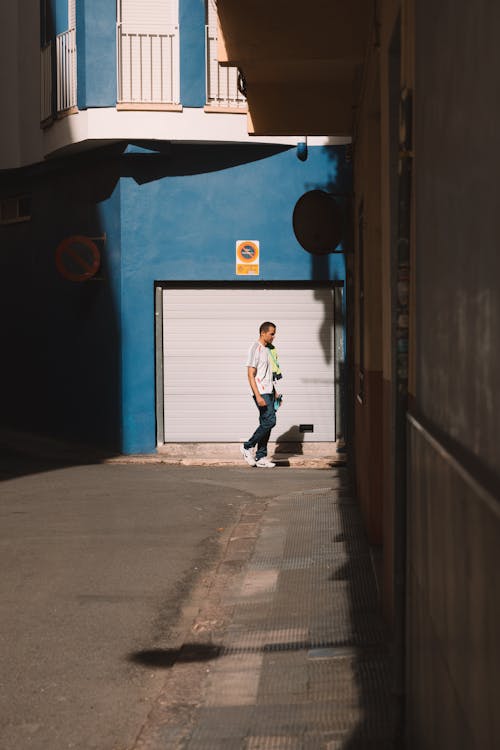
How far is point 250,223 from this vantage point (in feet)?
58.7

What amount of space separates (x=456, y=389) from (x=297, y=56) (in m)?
7.31

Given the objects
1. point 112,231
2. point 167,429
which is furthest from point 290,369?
point 112,231

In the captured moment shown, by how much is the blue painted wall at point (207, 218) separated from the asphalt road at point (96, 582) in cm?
389

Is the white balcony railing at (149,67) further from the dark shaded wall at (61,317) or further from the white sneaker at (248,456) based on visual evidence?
the white sneaker at (248,456)

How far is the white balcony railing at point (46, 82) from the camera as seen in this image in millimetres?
19031

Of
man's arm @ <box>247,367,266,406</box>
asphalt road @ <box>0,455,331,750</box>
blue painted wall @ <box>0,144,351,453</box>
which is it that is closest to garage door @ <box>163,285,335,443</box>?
blue painted wall @ <box>0,144,351,453</box>

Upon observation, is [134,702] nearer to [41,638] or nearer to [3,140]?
[41,638]

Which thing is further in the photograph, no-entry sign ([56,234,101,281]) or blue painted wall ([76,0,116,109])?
no-entry sign ([56,234,101,281])

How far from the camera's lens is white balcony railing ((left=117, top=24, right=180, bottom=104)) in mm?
17516

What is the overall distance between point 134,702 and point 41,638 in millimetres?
1251

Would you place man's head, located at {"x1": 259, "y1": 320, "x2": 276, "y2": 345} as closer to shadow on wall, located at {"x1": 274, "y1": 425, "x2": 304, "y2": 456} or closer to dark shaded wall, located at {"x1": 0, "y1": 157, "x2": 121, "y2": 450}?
shadow on wall, located at {"x1": 274, "y1": 425, "x2": 304, "y2": 456}

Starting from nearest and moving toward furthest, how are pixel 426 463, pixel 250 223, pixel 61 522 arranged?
pixel 426 463
pixel 61 522
pixel 250 223

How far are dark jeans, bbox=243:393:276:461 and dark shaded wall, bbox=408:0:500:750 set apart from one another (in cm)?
1190

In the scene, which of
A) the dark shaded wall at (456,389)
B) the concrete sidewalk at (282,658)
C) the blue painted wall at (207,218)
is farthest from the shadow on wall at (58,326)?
the dark shaded wall at (456,389)
